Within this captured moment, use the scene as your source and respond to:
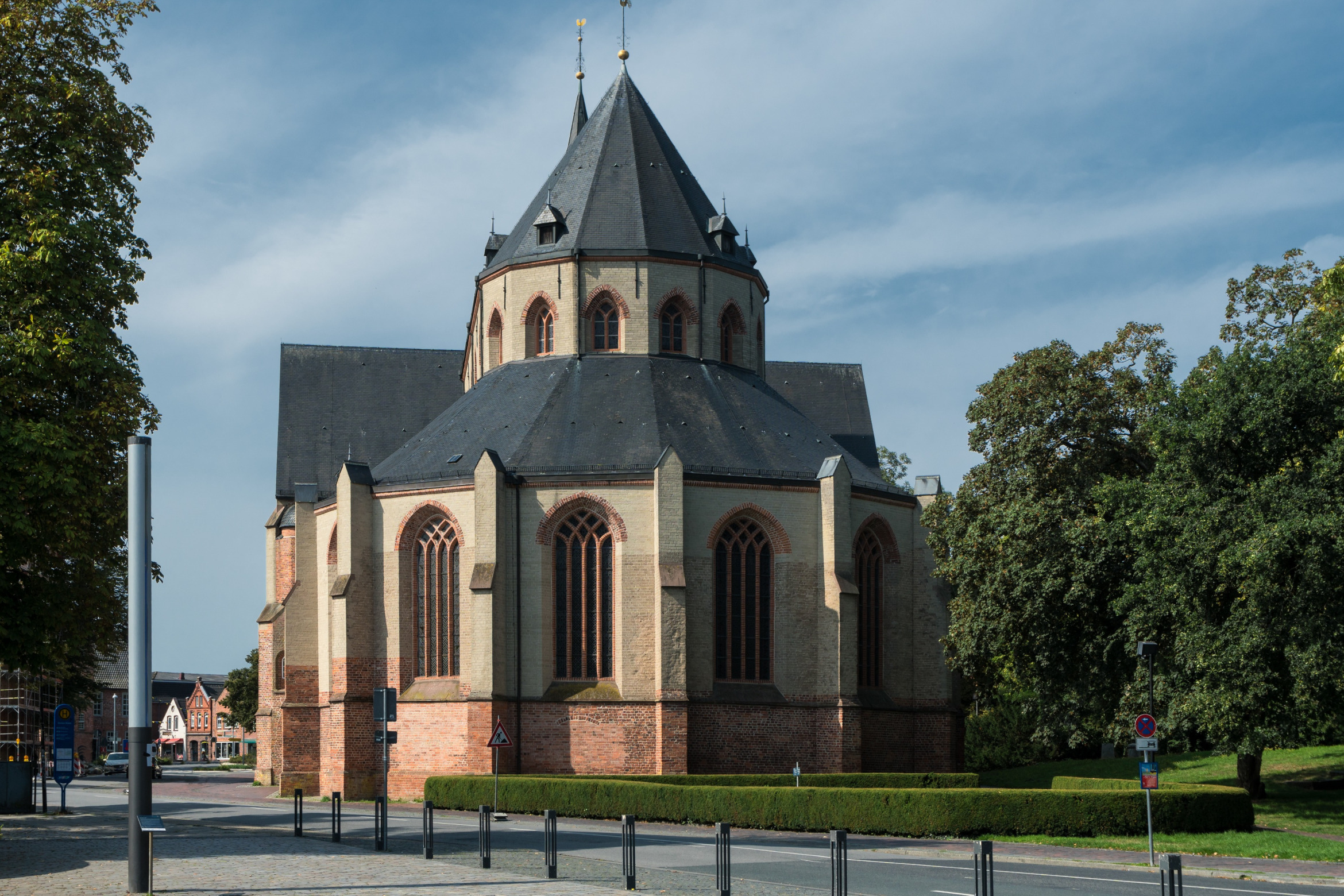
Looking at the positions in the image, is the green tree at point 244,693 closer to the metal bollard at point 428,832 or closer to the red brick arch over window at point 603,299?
the red brick arch over window at point 603,299

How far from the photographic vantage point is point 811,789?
29.0 m

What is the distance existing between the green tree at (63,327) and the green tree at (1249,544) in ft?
72.8

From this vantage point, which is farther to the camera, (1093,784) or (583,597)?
(583,597)

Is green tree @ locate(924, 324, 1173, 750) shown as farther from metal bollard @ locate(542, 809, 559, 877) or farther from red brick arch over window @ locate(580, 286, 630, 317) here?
metal bollard @ locate(542, 809, 559, 877)

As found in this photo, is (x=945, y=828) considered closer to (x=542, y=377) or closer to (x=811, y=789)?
(x=811, y=789)

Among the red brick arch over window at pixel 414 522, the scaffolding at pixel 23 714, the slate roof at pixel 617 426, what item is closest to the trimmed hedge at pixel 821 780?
the slate roof at pixel 617 426

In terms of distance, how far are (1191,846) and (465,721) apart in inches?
832

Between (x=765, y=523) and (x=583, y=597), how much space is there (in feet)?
19.1

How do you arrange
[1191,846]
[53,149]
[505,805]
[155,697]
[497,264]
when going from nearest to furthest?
[53,149]
[1191,846]
[505,805]
[497,264]
[155,697]

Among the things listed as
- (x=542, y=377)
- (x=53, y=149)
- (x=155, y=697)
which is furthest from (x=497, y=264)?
(x=155, y=697)

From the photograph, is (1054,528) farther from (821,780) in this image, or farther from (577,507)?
(577,507)

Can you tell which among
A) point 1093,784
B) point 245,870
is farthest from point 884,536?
point 245,870

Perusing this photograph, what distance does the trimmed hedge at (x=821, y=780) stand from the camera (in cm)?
3600

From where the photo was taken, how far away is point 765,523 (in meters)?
42.3
